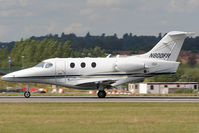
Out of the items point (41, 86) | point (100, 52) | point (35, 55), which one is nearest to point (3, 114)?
point (41, 86)

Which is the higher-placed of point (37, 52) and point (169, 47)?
point (37, 52)

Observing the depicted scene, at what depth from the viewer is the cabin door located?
42438 mm

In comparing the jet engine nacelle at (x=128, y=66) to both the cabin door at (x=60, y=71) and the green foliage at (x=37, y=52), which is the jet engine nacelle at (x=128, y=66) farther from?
the green foliage at (x=37, y=52)

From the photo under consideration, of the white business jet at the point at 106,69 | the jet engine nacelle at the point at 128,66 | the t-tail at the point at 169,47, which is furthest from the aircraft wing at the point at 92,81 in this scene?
the t-tail at the point at 169,47

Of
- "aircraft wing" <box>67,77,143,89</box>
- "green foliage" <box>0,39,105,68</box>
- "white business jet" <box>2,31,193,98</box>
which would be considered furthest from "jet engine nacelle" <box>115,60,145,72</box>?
"green foliage" <box>0,39,105,68</box>

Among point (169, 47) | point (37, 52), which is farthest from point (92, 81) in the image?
point (37, 52)

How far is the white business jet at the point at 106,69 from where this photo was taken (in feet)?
137

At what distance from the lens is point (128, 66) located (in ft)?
137

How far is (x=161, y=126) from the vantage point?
20.1 metres

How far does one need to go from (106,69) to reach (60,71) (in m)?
4.31

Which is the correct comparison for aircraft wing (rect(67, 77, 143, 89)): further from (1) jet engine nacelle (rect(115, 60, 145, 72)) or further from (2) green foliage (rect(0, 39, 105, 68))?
(2) green foliage (rect(0, 39, 105, 68))

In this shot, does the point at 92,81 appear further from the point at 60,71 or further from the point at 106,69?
the point at 60,71

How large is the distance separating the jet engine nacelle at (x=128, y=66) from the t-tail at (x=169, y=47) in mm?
1520

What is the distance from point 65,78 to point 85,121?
20924 mm
